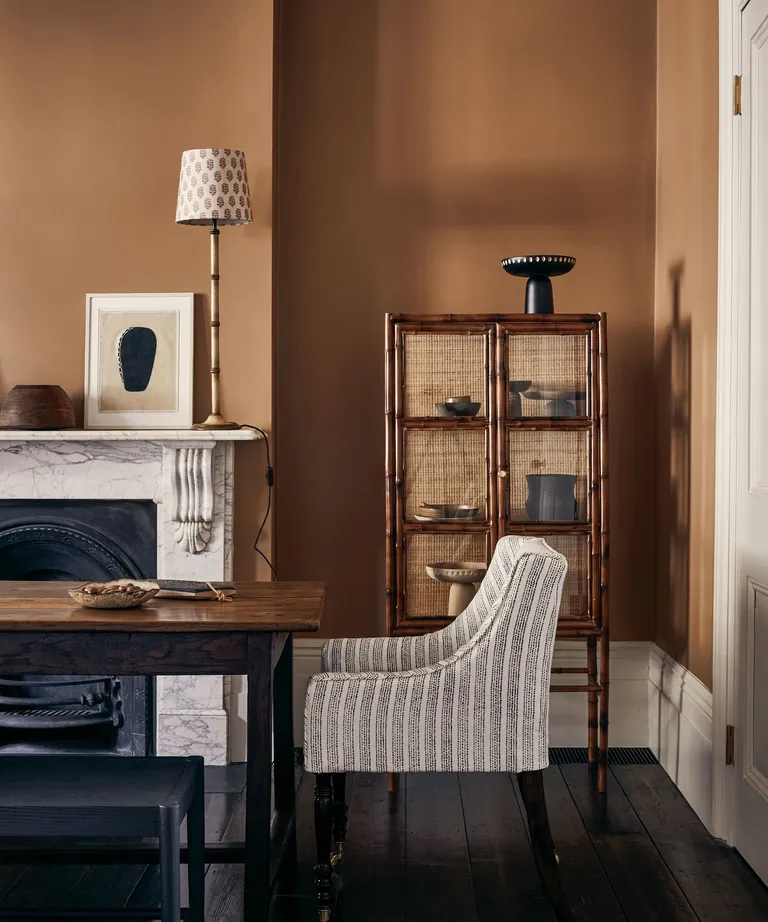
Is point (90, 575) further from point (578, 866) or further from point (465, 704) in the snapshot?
point (578, 866)

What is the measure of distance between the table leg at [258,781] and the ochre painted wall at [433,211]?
171 cm

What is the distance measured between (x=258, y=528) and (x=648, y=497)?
1601 mm

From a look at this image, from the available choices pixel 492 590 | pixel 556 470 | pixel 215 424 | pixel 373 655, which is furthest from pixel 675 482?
pixel 215 424

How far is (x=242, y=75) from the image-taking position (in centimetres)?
351

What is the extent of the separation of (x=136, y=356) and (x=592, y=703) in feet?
7.15

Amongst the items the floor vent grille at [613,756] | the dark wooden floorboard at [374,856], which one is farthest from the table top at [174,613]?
the floor vent grille at [613,756]

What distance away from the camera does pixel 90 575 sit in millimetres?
3508

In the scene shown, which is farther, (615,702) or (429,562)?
(615,702)

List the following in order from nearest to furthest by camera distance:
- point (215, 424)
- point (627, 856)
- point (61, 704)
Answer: point (627, 856)
point (215, 424)
point (61, 704)

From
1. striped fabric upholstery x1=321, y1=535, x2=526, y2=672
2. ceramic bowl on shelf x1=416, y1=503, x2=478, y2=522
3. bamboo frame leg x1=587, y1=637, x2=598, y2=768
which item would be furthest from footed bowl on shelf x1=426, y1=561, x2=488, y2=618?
striped fabric upholstery x1=321, y1=535, x2=526, y2=672

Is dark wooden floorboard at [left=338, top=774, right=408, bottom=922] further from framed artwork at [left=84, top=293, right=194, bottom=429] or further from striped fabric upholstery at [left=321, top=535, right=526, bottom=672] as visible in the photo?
framed artwork at [left=84, top=293, right=194, bottom=429]

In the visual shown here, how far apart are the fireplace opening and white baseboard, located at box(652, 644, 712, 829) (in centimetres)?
195

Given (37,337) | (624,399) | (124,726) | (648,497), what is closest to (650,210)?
(624,399)

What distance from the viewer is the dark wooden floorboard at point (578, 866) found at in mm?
2361
